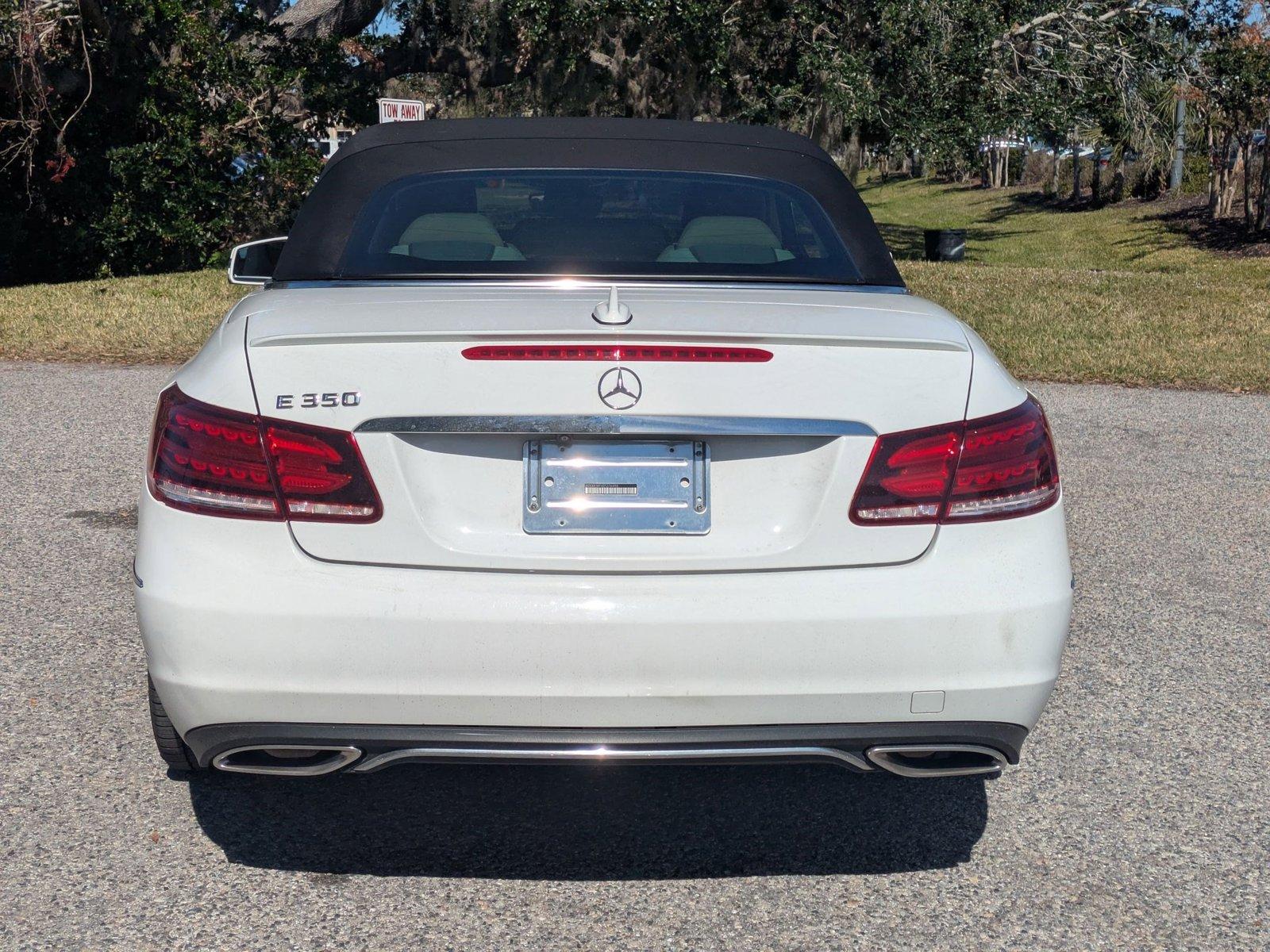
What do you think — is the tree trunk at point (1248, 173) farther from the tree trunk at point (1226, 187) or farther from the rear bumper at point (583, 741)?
the rear bumper at point (583, 741)

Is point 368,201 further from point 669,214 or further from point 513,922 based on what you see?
point 513,922

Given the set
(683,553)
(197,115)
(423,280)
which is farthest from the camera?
(197,115)

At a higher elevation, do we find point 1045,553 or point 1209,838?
point 1045,553

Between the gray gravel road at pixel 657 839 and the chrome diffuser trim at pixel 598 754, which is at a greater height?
the chrome diffuser trim at pixel 598 754

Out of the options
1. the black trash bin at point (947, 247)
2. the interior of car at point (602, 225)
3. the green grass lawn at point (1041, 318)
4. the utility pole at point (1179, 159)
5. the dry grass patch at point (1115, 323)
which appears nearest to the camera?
the interior of car at point (602, 225)

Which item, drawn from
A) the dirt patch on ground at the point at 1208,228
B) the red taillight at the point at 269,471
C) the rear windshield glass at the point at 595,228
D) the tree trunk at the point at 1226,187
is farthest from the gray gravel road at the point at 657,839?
the tree trunk at the point at 1226,187

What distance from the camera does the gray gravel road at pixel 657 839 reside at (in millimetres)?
2824

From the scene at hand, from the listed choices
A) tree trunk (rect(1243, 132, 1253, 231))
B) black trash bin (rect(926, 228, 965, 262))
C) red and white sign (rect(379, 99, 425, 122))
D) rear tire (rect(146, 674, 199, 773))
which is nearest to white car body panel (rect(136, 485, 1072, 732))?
rear tire (rect(146, 674, 199, 773))

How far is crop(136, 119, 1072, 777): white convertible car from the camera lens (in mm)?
2590

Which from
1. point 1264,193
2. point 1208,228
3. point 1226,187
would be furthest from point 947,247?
point 1226,187

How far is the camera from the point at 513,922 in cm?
283

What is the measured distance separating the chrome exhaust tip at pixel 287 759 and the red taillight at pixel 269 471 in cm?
44

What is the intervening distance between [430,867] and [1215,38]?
22132mm

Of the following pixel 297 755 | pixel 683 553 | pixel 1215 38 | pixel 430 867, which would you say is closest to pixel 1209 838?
pixel 683 553
